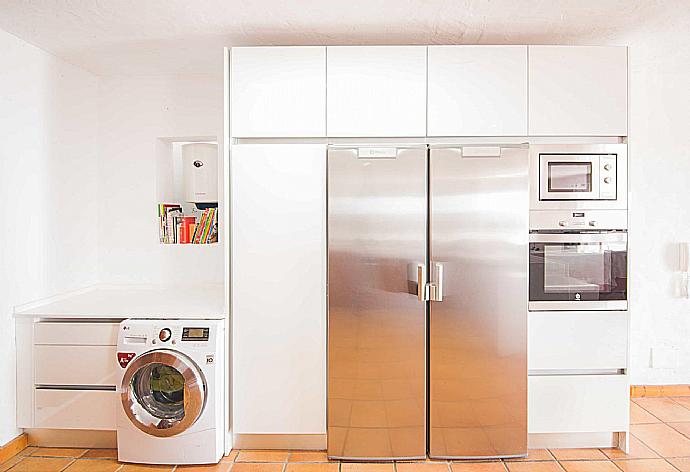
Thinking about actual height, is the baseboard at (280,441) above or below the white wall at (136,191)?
below

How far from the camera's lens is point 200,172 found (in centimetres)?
436

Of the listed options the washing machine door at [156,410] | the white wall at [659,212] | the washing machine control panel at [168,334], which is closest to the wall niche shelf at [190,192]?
the washing machine control panel at [168,334]

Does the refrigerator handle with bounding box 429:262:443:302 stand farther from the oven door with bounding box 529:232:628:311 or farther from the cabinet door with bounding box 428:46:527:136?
the cabinet door with bounding box 428:46:527:136

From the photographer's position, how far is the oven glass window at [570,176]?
10.5 ft

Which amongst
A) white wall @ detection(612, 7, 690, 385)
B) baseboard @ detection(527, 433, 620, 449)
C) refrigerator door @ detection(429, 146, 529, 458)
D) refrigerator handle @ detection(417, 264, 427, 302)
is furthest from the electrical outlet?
refrigerator handle @ detection(417, 264, 427, 302)

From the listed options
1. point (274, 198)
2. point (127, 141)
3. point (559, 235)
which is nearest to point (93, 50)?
point (127, 141)

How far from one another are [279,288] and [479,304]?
107cm

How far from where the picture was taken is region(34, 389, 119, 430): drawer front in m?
3.30

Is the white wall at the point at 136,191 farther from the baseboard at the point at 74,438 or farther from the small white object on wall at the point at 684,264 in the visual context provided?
the small white object on wall at the point at 684,264

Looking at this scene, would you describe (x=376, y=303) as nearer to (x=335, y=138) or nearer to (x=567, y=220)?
(x=335, y=138)

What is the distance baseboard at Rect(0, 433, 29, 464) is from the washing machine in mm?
603

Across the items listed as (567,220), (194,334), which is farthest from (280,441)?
(567,220)

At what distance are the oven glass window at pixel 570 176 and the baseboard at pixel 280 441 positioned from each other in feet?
6.13

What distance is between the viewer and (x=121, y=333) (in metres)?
3.20
